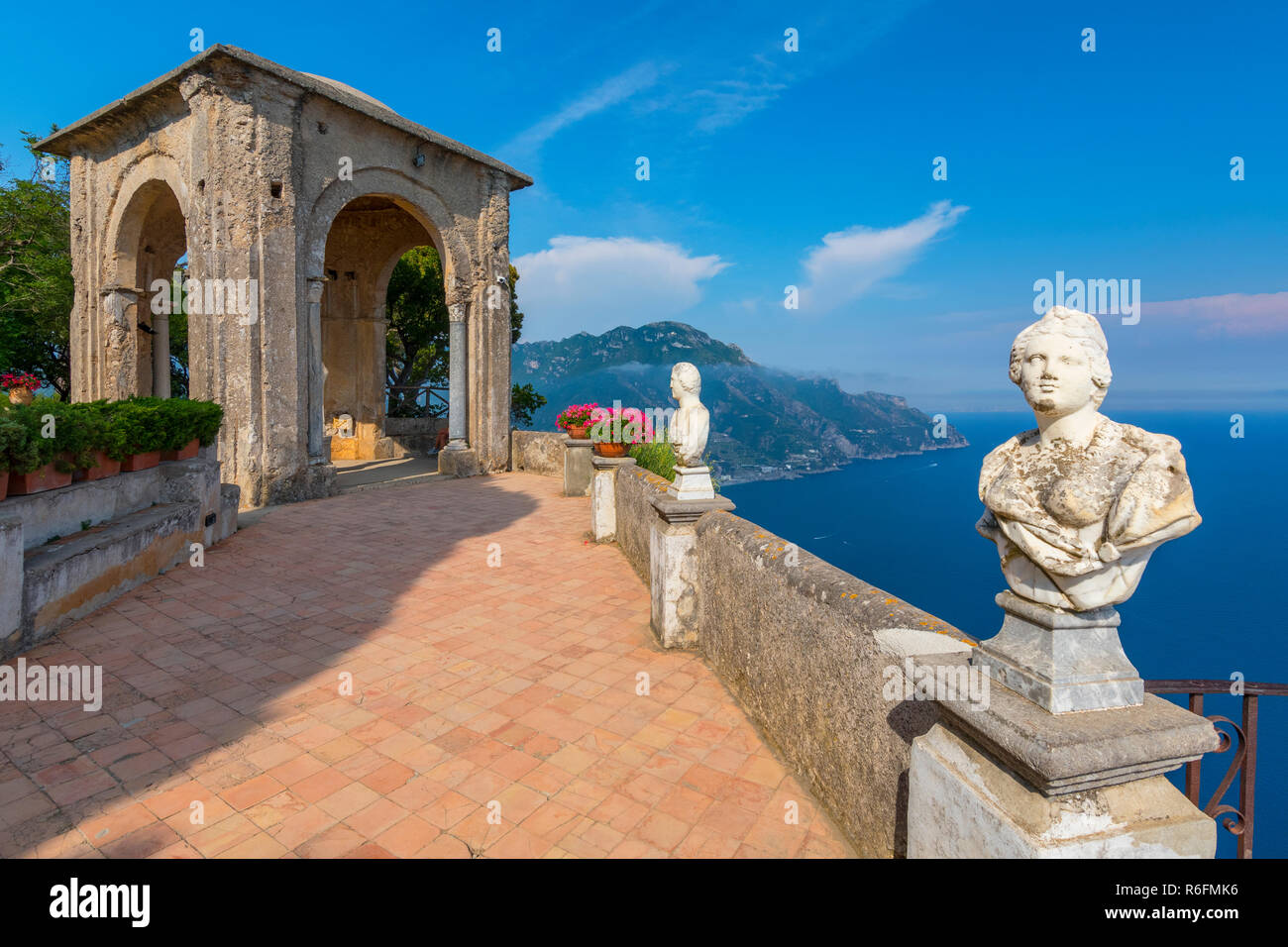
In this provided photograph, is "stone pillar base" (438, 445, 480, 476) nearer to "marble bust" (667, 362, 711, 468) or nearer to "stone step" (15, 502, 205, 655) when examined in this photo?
"stone step" (15, 502, 205, 655)

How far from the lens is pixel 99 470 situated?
19.3 feet

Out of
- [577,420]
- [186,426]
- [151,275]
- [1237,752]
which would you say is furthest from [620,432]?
[151,275]

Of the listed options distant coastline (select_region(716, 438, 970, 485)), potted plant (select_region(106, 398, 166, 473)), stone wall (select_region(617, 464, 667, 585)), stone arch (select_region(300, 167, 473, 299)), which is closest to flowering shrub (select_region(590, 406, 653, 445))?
stone wall (select_region(617, 464, 667, 585))

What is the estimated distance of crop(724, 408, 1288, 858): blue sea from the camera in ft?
112

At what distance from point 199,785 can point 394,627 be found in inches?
84.7

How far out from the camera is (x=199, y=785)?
3.08 metres

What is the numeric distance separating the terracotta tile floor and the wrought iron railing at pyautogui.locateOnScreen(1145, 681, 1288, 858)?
1.37 m

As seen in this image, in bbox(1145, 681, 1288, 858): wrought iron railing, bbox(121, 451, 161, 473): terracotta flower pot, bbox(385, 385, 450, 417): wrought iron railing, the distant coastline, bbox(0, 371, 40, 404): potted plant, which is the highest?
bbox(385, 385, 450, 417): wrought iron railing

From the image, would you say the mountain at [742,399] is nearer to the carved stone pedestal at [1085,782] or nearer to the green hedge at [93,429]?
the green hedge at [93,429]

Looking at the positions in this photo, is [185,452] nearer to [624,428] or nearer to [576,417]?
[624,428]

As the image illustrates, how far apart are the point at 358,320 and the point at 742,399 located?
260ft

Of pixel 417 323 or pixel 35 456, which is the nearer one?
pixel 35 456

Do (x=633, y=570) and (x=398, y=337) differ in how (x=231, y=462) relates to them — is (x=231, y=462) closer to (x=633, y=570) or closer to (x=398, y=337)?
(x=633, y=570)
